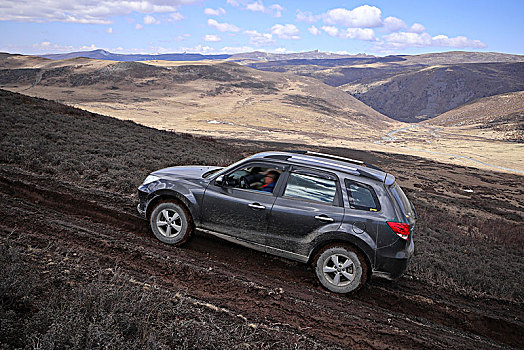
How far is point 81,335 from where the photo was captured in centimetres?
264

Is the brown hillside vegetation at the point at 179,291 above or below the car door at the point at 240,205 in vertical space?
below

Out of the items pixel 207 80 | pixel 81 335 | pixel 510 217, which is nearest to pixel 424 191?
pixel 510 217

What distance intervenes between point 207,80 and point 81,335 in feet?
314

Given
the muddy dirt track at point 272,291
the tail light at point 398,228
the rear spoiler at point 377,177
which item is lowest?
the muddy dirt track at point 272,291

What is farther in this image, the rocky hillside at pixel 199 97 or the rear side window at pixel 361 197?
the rocky hillside at pixel 199 97

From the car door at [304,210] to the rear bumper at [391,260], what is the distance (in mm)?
712

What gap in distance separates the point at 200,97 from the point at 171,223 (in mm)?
76813

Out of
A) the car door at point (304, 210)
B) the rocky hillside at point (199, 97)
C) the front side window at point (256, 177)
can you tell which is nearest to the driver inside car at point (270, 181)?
the front side window at point (256, 177)

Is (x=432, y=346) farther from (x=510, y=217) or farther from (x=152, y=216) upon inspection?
(x=510, y=217)

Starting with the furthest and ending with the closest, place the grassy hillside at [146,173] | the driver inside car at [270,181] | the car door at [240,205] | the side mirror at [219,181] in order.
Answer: the grassy hillside at [146,173], the side mirror at [219,181], the driver inside car at [270,181], the car door at [240,205]

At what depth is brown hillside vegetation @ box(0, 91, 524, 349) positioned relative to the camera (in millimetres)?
3137

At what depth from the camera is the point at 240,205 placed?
17.0 feet

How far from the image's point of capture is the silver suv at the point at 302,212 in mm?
4703

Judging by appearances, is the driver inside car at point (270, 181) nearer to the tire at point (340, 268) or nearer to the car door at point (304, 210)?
the car door at point (304, 210)
